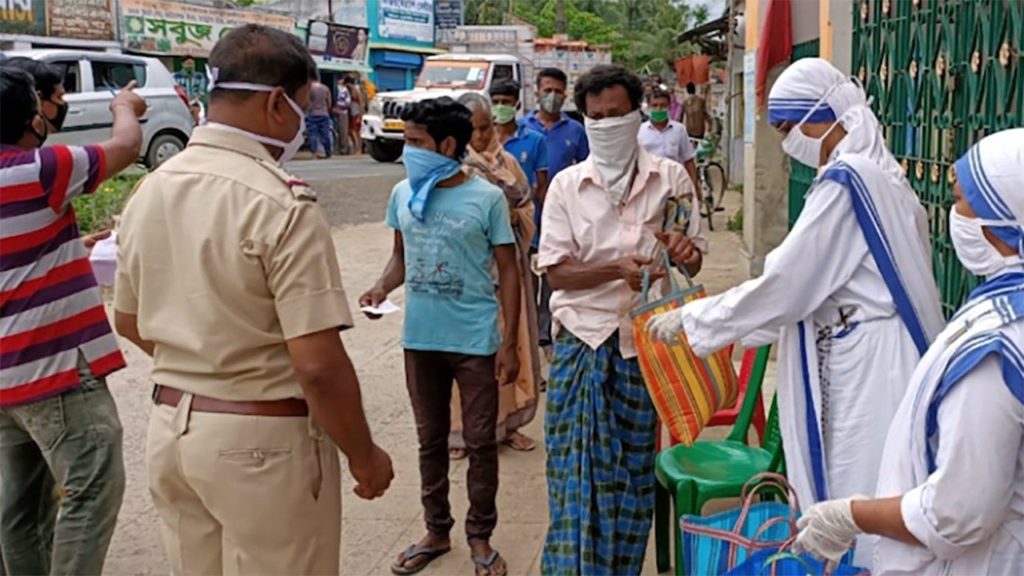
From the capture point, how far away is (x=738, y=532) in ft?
8.68

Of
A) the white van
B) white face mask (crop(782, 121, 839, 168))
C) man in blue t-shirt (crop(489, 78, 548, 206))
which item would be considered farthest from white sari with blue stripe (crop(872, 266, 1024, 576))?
the white van

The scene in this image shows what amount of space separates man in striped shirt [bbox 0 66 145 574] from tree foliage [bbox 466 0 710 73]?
4229cm

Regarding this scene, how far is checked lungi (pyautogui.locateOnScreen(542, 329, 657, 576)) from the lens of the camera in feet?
10.9

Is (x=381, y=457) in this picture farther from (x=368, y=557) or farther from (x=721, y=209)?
(x=721, y=209)

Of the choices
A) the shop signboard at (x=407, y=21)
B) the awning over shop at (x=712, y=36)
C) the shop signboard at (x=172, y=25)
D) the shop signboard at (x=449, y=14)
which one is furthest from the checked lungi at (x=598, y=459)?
the shop signboard at (x=449, y=14)

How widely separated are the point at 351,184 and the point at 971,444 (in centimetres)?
1644

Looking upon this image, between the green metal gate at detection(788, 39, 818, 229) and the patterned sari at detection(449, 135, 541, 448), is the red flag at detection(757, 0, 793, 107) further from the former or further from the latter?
the patterned sari at detection(449, 135, 541, 448)

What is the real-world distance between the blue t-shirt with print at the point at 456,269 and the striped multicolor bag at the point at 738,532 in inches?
48.9

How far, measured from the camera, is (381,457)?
8.18 feet

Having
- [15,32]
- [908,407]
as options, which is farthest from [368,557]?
[15,32]

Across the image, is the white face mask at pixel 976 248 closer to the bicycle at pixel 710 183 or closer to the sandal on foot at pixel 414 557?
the sandal on foot at pixel 414 557

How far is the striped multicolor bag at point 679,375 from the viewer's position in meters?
3.02

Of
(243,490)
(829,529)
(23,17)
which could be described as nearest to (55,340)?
(243,490)

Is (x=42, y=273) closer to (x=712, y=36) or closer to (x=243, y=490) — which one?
(x=243, y=490)
